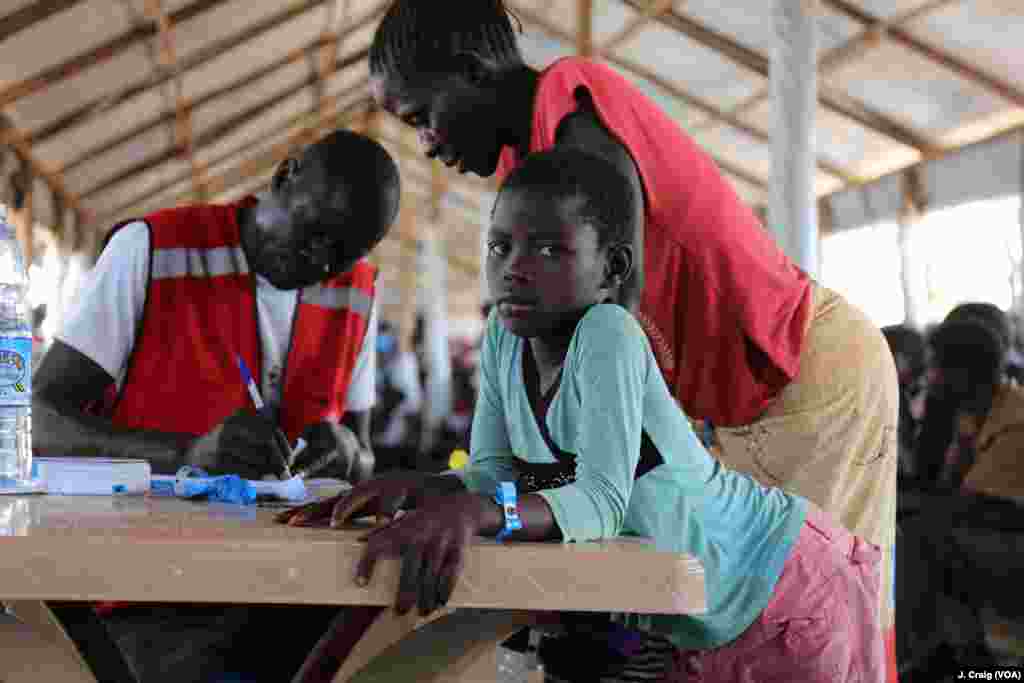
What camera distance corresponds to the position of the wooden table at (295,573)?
0.77 meters

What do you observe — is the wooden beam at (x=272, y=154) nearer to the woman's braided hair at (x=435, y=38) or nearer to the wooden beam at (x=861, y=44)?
the wooden beam at (x=861, y=44)

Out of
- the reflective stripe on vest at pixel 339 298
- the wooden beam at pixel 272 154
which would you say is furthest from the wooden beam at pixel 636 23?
the reflective stripe on vest at pixel 339 298

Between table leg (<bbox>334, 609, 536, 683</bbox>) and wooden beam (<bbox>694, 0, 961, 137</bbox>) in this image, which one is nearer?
table leg (<bbox>334, 609, 536, 683</bbox>)

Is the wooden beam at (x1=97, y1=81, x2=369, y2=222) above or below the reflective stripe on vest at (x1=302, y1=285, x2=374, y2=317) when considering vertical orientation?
above

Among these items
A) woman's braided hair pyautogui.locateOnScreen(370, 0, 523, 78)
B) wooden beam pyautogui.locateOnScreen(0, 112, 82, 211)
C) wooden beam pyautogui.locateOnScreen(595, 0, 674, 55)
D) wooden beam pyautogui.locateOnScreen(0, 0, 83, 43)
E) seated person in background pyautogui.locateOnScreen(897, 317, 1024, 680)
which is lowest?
seated person in background pyautogui.locateOnScreen(897, 317, 1024, 680)

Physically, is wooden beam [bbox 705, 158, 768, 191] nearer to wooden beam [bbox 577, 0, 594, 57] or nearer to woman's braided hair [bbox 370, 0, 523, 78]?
wooden beam [bbox 577, 0, 594, 57]

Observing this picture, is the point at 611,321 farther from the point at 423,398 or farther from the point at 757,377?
the point at 423,398

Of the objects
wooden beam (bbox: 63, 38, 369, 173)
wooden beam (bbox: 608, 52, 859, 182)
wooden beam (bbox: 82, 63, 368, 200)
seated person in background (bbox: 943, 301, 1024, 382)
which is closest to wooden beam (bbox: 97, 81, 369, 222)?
wooden beam (bbox: 82, 63, 368, 200)

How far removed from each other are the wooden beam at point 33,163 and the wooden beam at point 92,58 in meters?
0.46

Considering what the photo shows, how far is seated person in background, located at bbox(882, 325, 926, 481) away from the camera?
376cm

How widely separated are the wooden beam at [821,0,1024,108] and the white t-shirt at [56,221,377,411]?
720 centimetres

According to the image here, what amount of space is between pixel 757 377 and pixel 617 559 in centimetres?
77

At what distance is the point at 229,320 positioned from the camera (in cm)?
201

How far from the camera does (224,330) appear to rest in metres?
2.00
